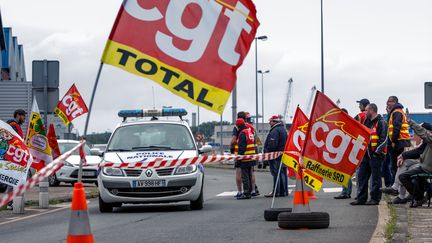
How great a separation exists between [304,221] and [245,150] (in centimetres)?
835

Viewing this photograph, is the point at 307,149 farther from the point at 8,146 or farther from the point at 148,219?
the point at 8,146

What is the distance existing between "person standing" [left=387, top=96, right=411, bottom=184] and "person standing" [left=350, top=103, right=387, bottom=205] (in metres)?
0.51

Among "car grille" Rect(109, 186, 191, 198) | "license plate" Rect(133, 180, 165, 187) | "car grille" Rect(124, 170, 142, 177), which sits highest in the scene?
"car grille" Rect(124, 170, 142, 177)

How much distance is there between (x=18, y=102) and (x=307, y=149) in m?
26.5

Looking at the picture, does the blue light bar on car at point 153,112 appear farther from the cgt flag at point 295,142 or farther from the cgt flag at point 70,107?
the cgt flag at point 70,107

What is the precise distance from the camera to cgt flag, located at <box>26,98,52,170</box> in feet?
56.0

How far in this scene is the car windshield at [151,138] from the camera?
17.6 meters

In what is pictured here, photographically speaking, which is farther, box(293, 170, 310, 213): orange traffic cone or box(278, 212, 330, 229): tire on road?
box(293, 170, 310, 213): orange traffic cone

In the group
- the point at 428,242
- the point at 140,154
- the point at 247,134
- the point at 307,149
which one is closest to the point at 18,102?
the point at 247,134

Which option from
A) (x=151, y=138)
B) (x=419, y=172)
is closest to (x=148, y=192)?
(x=151, y=138)

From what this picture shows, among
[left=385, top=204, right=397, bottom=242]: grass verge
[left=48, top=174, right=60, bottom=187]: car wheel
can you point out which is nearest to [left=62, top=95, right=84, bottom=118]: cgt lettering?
[left=48, top=174, right=60, bottom=187]: car wheel

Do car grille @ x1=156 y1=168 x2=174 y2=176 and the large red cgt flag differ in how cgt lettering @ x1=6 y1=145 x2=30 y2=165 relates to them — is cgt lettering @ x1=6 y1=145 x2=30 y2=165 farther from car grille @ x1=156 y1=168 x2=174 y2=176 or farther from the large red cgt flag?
the large red cgt flag

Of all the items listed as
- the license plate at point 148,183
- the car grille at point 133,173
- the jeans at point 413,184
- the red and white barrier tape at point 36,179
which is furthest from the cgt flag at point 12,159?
the red and white barrier tape at point 36,179

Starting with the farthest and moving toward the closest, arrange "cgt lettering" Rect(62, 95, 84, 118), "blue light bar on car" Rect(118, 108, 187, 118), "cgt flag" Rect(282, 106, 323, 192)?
"cgt lettering" Rect(62, 95, 84, 118) < "blue light bar on car" Rect(118, 108, 187, 118) < "cgt flag" Rect(282, 106, 323, 192)
